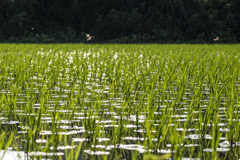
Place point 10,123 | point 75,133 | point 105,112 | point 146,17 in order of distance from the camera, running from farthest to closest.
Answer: point 146,17
point 105,112
point 10,123
point 75,133

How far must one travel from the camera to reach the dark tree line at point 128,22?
2906cm

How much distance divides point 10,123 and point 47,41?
24069mm

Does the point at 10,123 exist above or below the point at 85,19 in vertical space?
below

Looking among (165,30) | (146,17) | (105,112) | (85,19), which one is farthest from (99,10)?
(105,112)

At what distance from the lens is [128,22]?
29.2 metres

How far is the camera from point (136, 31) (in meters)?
29.5

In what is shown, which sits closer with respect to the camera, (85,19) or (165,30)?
(165,30)

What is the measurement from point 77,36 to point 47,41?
15.5ft

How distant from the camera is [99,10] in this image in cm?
3244

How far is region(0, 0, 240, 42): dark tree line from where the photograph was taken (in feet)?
95.3

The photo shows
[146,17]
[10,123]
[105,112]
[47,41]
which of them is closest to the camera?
[10,123]

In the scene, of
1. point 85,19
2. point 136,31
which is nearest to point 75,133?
point 136,31

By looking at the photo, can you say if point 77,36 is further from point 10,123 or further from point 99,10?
point 10,123

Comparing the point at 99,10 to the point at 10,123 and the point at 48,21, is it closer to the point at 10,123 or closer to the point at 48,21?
the point at 48,21
